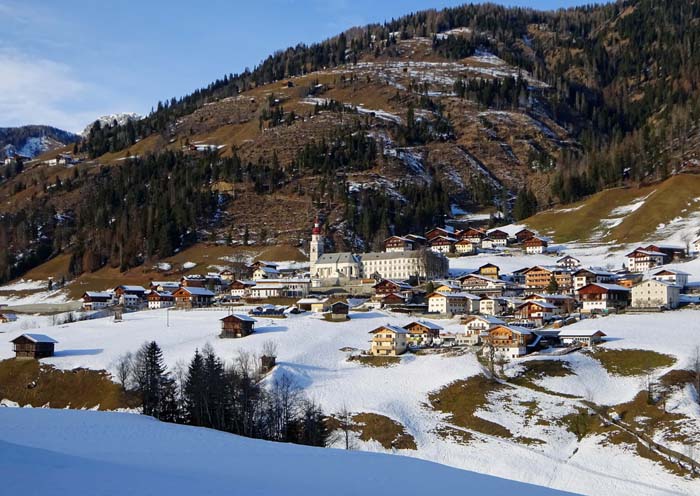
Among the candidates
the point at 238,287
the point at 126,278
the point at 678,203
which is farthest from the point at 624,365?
the point at 126,278

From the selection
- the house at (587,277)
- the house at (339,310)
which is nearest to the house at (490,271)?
the house at (587,277)

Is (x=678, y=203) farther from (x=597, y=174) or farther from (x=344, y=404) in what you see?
(x=344, y=404)

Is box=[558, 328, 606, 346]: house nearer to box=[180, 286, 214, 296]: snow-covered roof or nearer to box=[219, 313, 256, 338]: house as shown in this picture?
box=[219, 313, 256, 338]: house

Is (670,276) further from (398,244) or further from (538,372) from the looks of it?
(398,244)

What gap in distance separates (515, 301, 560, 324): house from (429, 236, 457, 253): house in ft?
180

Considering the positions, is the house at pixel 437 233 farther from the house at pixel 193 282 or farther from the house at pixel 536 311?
the house at pixel 536 311

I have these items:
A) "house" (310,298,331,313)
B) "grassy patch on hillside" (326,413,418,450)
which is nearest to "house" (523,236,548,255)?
"house" (310,298,331,313)

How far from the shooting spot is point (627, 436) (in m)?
54.2

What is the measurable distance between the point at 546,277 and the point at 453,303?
1967cm

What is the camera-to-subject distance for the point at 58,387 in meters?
73.9

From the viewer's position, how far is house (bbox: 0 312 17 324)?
374 feet

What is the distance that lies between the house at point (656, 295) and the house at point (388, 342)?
105ft

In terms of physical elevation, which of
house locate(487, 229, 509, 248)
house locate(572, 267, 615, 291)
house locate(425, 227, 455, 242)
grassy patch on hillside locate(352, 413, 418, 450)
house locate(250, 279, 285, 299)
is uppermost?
house locate(425, 227, 455, 242)

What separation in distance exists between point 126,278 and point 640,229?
96433mm
